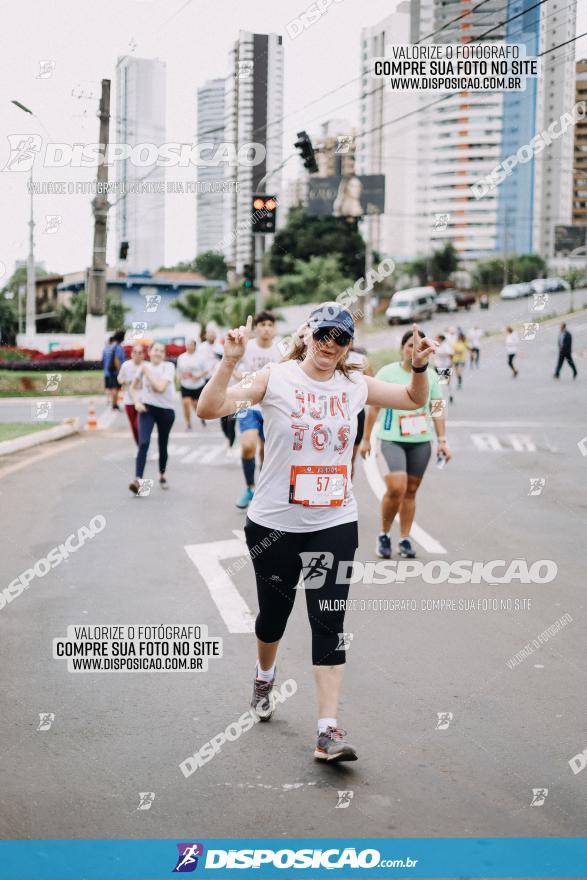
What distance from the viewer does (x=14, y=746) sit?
459 centimetres

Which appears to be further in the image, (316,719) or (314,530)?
(316,719)

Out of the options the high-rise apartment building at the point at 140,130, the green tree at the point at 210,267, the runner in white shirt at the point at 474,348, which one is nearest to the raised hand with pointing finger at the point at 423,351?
the high-rise apartment building at the point at 140,130

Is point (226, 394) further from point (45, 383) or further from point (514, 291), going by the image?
point (514, 291)

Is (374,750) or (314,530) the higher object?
(314,530)

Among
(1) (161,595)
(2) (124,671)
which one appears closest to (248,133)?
(1) (161,595)

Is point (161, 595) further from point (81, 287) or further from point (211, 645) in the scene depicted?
point (81, 287)

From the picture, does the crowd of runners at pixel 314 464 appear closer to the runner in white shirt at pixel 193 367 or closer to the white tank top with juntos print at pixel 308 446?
the white tank top with juntos print at pixel 308 446

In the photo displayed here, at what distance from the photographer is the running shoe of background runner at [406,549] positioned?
8.61 meters

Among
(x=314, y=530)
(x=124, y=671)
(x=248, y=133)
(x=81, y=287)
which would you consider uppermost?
(x=248, y=133)

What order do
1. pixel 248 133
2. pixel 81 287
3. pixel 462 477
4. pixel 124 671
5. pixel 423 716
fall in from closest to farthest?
pixel 423 716, pixel 124 671, pixel 462 477, pixel 248 133, pixel 81 287

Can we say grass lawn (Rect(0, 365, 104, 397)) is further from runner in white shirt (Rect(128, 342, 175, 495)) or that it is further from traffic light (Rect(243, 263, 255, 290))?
runner in white shirt (Rect(128, 342, 175, 495))

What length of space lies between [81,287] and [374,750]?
25442 millimetres

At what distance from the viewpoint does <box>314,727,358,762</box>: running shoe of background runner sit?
4.35 metres

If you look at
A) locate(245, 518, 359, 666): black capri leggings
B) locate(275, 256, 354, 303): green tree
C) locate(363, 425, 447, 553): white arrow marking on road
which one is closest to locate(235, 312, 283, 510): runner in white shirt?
locate(363, 425, 447, 553): white arrow marking on road
